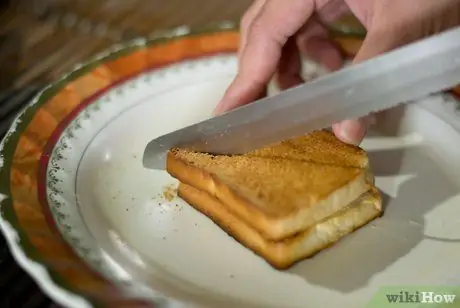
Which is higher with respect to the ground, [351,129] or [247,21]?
[247,21]

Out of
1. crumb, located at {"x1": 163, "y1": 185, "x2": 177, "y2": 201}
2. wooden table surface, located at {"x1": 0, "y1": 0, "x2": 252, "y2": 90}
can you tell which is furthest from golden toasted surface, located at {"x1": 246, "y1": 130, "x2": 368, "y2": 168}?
wooden table surface, located at {"x1": 0, "y1": 0, "x2": 252, "y2": 90}

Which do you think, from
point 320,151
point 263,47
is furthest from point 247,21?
point 320,151

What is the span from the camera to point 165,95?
106 cm

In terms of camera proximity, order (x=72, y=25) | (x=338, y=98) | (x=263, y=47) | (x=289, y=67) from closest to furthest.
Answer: (x=338, y=98)
(x=263, y=47)
(x=289, y=67)
(x=72, y=25)

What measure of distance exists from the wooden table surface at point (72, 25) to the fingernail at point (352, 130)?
2.05 ft

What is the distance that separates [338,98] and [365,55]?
0.10 meters

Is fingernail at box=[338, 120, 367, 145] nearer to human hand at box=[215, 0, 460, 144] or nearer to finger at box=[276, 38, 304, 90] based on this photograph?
human hand at box=[215, 0, 460, 144]

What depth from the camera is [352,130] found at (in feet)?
2.64

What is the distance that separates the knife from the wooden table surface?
0.49 metres

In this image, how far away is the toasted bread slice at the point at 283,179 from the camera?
0.75 m

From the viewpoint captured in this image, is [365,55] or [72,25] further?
[72,25]

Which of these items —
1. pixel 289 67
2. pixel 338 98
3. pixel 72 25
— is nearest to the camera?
pixel 338 98

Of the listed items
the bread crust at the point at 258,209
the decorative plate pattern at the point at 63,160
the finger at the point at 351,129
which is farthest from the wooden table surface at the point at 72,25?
the finger at the point at 351,129

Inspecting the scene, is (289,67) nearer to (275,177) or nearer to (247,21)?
(247,21)
